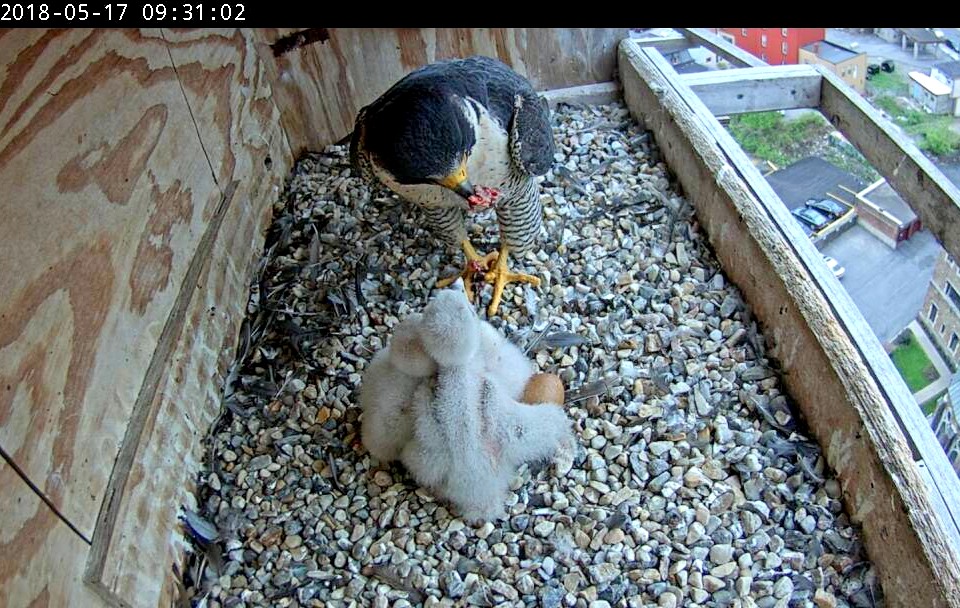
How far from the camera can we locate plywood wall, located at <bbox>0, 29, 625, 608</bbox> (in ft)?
4.22

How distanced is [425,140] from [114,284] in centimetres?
72

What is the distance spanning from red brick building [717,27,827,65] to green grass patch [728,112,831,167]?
0.19 meters

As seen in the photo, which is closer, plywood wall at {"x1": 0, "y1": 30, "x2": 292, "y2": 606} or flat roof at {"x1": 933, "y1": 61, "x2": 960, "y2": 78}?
plywood wall at {"x1": 0, "y1": 30, "x2": 292, "y2": 606}

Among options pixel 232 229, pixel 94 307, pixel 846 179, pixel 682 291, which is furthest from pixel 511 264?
pixel 94 307

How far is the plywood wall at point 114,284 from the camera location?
129 centimetres

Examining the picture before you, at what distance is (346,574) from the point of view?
1688 mm

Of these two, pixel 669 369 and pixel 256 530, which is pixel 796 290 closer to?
pixel 669 369

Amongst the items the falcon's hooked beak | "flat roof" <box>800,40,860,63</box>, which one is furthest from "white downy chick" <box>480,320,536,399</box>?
"flat roof" <box>800,40,860,63</box>

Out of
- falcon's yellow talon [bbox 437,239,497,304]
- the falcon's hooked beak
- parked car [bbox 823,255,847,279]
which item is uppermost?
the falcon's hooked beak

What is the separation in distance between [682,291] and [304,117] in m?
1.49

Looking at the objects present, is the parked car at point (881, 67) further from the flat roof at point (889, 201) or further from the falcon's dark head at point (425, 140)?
the falcon's dark head at point (425, 140)

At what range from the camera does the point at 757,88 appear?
8.79 ft

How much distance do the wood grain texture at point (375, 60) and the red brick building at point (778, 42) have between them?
499 mm

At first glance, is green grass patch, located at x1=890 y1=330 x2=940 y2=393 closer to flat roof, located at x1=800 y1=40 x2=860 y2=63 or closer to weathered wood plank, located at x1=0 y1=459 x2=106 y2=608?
flat roof, located at x1=800 y1=40 x2=860 y2=63
